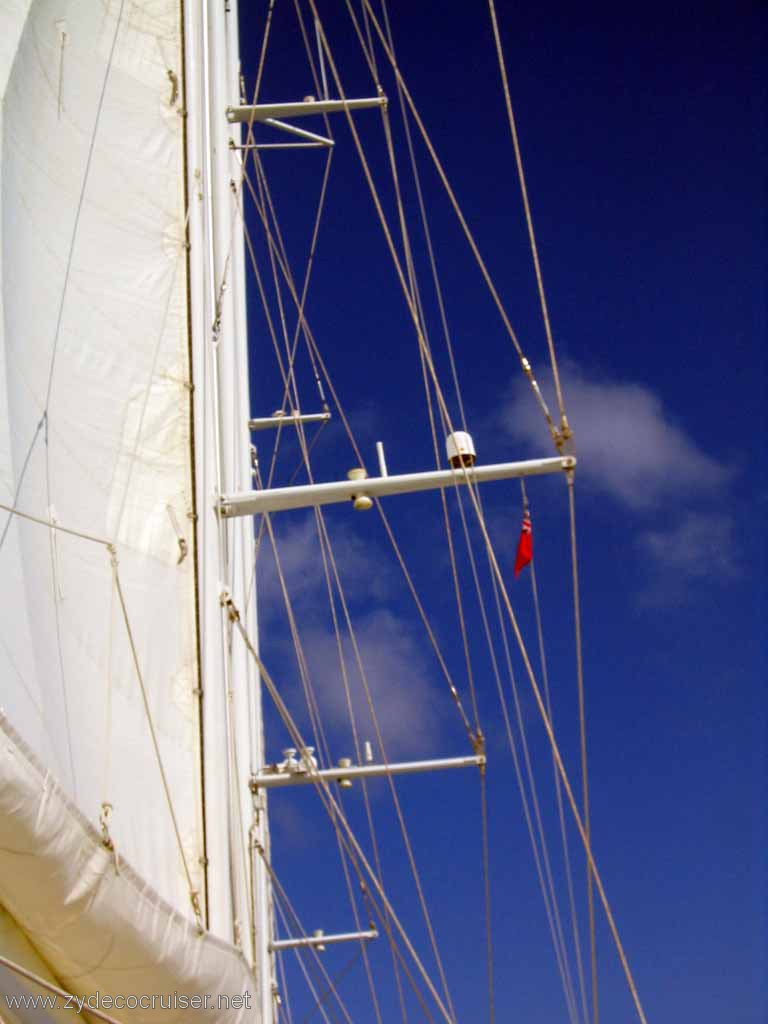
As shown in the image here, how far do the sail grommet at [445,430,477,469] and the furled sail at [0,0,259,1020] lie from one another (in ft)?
4.07

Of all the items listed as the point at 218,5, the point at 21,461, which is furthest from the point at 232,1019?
the point at 218,5

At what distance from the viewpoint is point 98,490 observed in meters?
4.30

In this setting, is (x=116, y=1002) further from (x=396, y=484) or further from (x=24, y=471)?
(x=396, y=484)

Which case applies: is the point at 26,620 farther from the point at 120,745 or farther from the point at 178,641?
the point at 178,641

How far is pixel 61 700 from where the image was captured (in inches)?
138

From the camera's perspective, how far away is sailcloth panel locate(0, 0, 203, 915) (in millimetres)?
3596

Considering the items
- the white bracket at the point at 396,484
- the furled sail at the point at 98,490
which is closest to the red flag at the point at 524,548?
the white bracket at the point at 396,484

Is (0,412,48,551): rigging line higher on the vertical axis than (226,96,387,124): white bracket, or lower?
lower

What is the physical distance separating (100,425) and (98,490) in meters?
0.27

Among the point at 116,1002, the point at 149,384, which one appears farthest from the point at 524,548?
the point at 116,1002

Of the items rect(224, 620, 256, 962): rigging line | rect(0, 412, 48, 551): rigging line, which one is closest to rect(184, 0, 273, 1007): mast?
rect(224, 620, 256, 962): rigging line

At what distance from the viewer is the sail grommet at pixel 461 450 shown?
5.59 meters

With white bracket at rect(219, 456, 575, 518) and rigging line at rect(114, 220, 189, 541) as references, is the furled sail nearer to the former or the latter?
rigging line at rect(114, 220, 189, 541)

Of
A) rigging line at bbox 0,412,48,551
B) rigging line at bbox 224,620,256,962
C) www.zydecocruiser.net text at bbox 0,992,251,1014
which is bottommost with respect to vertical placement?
www.zydecocruiser.net text at bbox 0,992,251,1014
